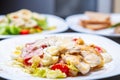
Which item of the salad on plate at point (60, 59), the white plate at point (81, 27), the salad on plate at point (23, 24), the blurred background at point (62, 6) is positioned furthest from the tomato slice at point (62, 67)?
the blurred background at point (62, 6)

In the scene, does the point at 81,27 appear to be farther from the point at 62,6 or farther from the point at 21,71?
the point at 62,6

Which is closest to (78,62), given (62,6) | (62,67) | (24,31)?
(62,67)

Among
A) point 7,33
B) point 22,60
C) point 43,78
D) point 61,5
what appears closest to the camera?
point 43,78

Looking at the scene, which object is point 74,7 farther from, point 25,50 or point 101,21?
point 25,50

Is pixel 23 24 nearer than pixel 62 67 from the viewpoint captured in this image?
No

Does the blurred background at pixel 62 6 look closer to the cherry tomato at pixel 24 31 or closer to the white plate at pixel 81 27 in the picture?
the white plate at pixel 81 27

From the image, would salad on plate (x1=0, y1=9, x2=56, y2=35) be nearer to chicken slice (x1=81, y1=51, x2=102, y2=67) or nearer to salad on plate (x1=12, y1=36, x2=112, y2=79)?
salad on plate (x1=12, y1=36, x2=112, y2=79)

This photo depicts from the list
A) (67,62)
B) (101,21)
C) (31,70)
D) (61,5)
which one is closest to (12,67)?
(31,70)
